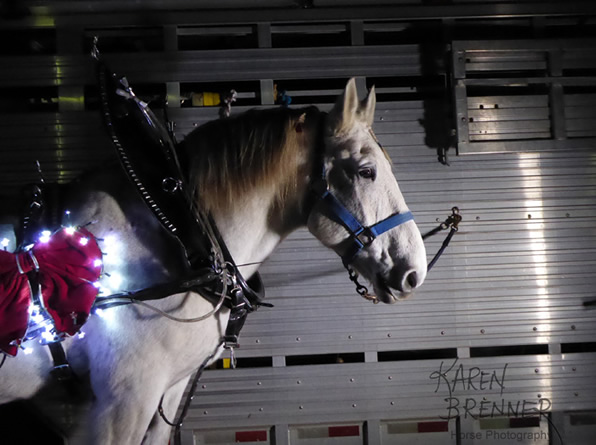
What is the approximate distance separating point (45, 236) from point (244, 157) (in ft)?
2.52

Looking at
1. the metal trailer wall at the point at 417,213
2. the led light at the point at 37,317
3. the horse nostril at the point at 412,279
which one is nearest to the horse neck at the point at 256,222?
the horse nostril at the point at 412,279

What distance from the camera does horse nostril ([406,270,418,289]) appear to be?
1979mm

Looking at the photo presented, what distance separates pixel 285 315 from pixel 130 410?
1.31 m

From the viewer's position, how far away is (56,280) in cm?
159

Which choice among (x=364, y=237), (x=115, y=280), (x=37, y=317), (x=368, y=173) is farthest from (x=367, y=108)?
(x=37, y=317)

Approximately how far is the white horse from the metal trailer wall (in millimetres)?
890

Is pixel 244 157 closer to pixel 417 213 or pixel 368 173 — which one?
pixel 368 173

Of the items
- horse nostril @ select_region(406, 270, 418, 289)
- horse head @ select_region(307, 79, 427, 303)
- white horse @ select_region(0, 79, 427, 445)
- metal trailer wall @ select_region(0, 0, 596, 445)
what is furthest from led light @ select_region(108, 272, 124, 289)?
metal trailer wall @ select_region(0, 0, 596, 445)

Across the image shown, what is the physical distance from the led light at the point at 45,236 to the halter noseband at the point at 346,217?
3.24 ft

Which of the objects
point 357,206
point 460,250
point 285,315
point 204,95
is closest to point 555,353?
point 460,250

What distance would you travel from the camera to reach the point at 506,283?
117 inches

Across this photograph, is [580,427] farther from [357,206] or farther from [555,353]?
[357,206]

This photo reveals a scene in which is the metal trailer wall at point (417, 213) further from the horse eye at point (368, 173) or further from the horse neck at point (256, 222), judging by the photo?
the horse eye at point (368, 173)

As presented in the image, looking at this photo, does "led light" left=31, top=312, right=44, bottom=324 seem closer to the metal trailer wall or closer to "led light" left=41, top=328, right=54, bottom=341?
"led light" left=41, top=328, right=54, bottom=341
